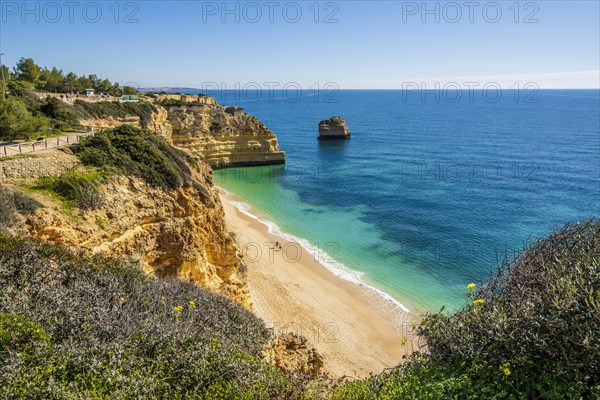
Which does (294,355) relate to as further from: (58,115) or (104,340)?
(58,115)

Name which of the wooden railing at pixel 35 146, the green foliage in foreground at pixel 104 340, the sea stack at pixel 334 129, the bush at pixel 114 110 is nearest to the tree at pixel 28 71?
the bush at pixel 114 110

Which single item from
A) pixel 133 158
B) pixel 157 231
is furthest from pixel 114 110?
pixel 157 231

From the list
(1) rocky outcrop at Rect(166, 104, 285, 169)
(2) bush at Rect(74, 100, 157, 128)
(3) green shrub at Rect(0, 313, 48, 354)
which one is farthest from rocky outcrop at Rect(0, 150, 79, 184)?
(1) rocky outcrop at Rect(166, 104, 285, 169)

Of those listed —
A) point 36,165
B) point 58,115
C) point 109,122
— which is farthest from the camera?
point 109,122

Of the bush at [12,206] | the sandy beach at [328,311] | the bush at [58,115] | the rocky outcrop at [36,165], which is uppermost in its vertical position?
the bush at [58,115]

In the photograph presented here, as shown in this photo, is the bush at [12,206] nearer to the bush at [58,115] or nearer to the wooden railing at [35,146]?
the wooden railing at [35,146]

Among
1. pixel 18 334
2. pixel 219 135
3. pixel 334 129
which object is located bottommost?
pixel 18 334

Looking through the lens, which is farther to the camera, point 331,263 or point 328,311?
point 331,263
